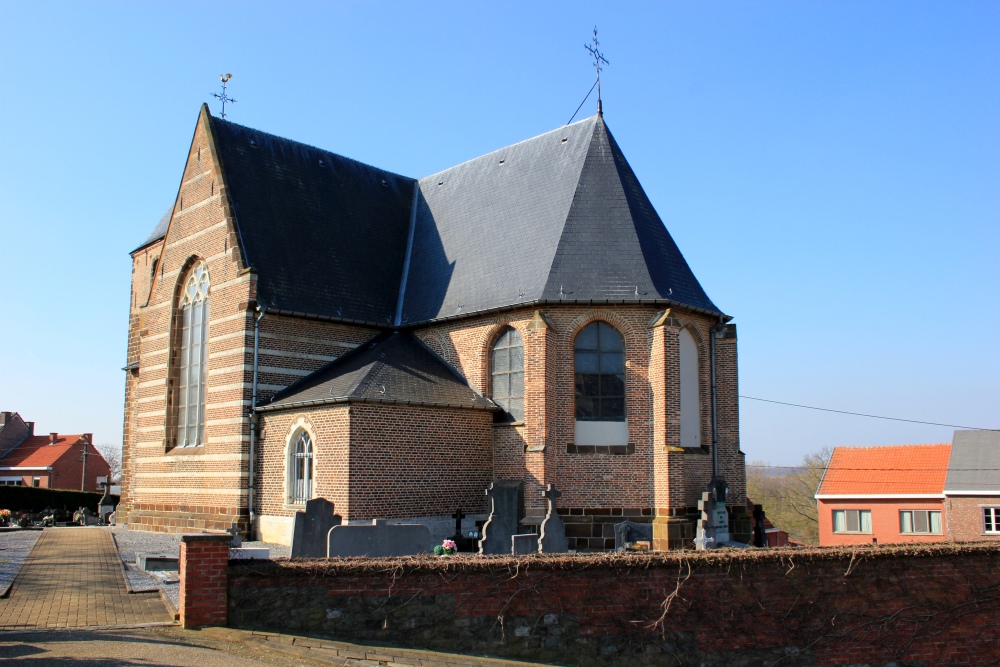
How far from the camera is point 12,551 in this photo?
19.4m

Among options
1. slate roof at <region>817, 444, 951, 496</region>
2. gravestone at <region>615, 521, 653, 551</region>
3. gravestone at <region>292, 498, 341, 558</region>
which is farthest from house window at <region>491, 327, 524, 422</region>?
slate roof at <region>817, 444, 951, 496</region>

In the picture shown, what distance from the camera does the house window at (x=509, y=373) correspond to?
21.3 m

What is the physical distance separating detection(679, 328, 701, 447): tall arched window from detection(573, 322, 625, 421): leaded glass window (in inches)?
64.1

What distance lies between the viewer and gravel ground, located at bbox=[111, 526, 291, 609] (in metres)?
12.9

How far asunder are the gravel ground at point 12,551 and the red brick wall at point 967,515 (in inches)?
1469

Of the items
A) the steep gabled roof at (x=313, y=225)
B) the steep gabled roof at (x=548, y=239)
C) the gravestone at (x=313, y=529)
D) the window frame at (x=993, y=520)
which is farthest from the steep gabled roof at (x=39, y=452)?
the window frame at (x=993, y=520)

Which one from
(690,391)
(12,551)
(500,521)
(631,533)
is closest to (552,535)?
(500,521)

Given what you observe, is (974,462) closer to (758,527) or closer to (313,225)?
(758,527)

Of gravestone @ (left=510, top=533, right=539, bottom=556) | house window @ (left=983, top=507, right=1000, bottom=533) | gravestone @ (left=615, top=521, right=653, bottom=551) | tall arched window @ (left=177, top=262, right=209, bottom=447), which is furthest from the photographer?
house window @ (left=983, top=507, right=1000, bottom=533)

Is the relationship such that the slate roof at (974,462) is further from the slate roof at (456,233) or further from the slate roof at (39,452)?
the slate roof at (39,452)

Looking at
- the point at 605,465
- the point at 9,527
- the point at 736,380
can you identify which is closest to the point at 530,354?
the point at 605,465

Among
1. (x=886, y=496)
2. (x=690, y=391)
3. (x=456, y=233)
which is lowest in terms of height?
(x=886, y=496)

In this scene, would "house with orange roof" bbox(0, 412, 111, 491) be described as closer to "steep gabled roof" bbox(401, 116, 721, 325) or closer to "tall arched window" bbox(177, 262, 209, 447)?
"tall arched window" bbox(177, 262, 209, 447)

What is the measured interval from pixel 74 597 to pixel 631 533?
37.7 feet
